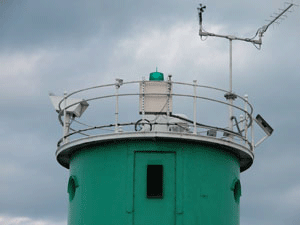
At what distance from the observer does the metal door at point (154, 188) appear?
17.1 metres

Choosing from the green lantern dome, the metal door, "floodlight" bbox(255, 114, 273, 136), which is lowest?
the metal door

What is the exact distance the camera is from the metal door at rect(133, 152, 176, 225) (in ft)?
56.0

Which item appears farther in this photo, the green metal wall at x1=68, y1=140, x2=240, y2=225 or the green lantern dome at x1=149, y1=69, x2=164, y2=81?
the green lantern dome at x1=149, y1=69, x2=164, y2=81

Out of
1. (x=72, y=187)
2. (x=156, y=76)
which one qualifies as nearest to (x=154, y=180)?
(x=72, y=187)

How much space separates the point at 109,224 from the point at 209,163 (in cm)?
320

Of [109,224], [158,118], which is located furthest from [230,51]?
[109,224]

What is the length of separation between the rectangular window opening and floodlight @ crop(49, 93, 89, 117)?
10.2ft

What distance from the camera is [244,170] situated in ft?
68.1

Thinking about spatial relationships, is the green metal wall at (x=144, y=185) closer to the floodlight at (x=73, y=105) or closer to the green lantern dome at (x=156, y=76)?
the floodlight at (x=73, y=105)

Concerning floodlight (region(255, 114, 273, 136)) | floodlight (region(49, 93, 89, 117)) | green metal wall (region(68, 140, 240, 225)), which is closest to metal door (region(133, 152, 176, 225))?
green metal wall (region(68, 140, 240, 225))

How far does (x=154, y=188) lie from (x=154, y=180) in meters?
0.21

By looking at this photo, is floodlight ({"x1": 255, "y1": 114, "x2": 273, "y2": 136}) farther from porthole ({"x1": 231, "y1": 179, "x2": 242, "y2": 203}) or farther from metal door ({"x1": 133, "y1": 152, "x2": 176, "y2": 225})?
metal door ({"x1": 133, "y1": 152, "x2": 176, "y2": 225})

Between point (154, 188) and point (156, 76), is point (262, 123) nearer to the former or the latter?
point (156, 76)

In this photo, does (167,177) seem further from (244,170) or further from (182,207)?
(244,170)
